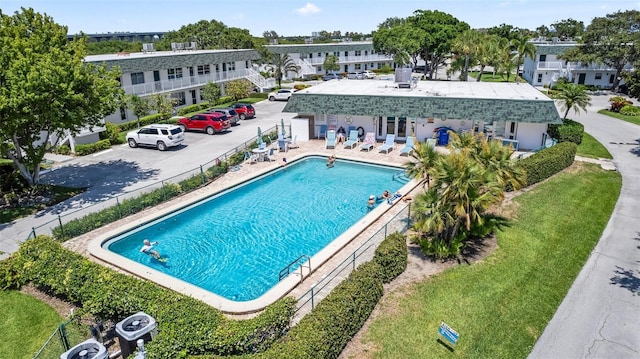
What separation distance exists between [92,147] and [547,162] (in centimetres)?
3024

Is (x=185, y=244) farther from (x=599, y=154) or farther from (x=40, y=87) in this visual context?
(x=599, y=154)

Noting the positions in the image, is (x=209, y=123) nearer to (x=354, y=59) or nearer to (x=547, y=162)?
(x=547, y=162)

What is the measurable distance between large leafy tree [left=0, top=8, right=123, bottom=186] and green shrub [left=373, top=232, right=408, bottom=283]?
54.3 ft

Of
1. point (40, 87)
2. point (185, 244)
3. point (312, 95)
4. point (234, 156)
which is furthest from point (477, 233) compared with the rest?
point (40, 87)

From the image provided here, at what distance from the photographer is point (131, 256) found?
17.0m

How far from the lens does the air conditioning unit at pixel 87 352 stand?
9969 millimetres

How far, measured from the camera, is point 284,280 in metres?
14.2

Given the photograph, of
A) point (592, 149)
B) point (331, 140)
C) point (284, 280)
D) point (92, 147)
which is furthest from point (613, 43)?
point (92, 147)

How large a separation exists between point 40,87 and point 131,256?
9312mm

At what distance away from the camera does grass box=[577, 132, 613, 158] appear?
28016mm

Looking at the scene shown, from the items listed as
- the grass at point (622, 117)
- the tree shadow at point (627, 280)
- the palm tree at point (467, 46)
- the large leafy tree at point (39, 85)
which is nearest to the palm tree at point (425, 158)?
the tree shadow at point (627, 280)

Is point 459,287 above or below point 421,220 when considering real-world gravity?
below

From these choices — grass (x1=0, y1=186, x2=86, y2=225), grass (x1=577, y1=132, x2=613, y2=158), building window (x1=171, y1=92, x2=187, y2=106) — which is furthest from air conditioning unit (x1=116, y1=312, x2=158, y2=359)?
building window (x1=171, y1=92, x2=187, y2=106)

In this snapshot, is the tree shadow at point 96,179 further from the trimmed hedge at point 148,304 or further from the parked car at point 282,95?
the parked car at point 282,95
